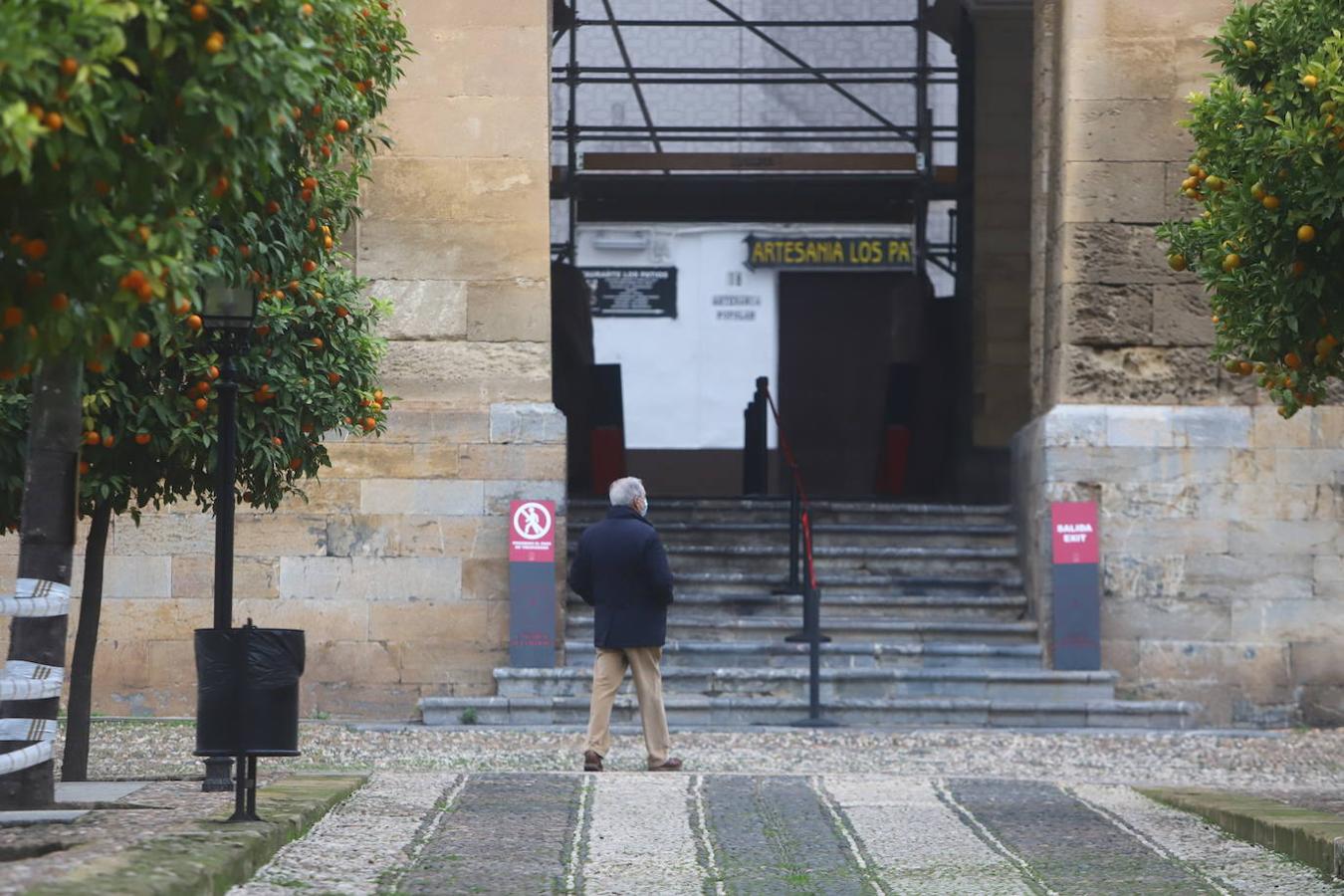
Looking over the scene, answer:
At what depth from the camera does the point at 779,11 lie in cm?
2455

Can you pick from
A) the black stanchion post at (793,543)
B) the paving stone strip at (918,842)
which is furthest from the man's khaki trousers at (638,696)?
the black stanchion post at (793,543)

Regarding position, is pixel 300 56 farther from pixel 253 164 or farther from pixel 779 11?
pixel 779 11

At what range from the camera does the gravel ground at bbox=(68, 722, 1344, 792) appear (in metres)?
11.0

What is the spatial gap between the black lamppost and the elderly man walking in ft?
9.24

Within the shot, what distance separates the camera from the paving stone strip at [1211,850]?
22.9 feet

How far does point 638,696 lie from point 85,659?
107 inches

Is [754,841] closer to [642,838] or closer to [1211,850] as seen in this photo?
[642,838]

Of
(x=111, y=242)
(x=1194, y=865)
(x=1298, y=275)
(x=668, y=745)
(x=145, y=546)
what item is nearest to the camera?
(x=111, y=242)

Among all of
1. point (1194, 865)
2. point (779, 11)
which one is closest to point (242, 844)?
point (1194, 865)

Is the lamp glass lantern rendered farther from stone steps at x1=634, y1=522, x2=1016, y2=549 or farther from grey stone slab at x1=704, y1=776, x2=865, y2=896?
stone steps at x1=634, y1=522, x2=1016, y2=549

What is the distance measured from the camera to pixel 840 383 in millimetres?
26234

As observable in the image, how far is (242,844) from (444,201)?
8151 millimetres

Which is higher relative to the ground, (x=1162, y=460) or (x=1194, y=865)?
(x=1162, y=460)

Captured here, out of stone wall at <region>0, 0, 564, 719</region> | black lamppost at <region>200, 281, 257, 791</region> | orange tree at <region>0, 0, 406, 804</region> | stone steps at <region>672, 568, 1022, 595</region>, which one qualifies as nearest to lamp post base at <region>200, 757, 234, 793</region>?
black lamppost at <region>200, 281, 257, 791</region>
